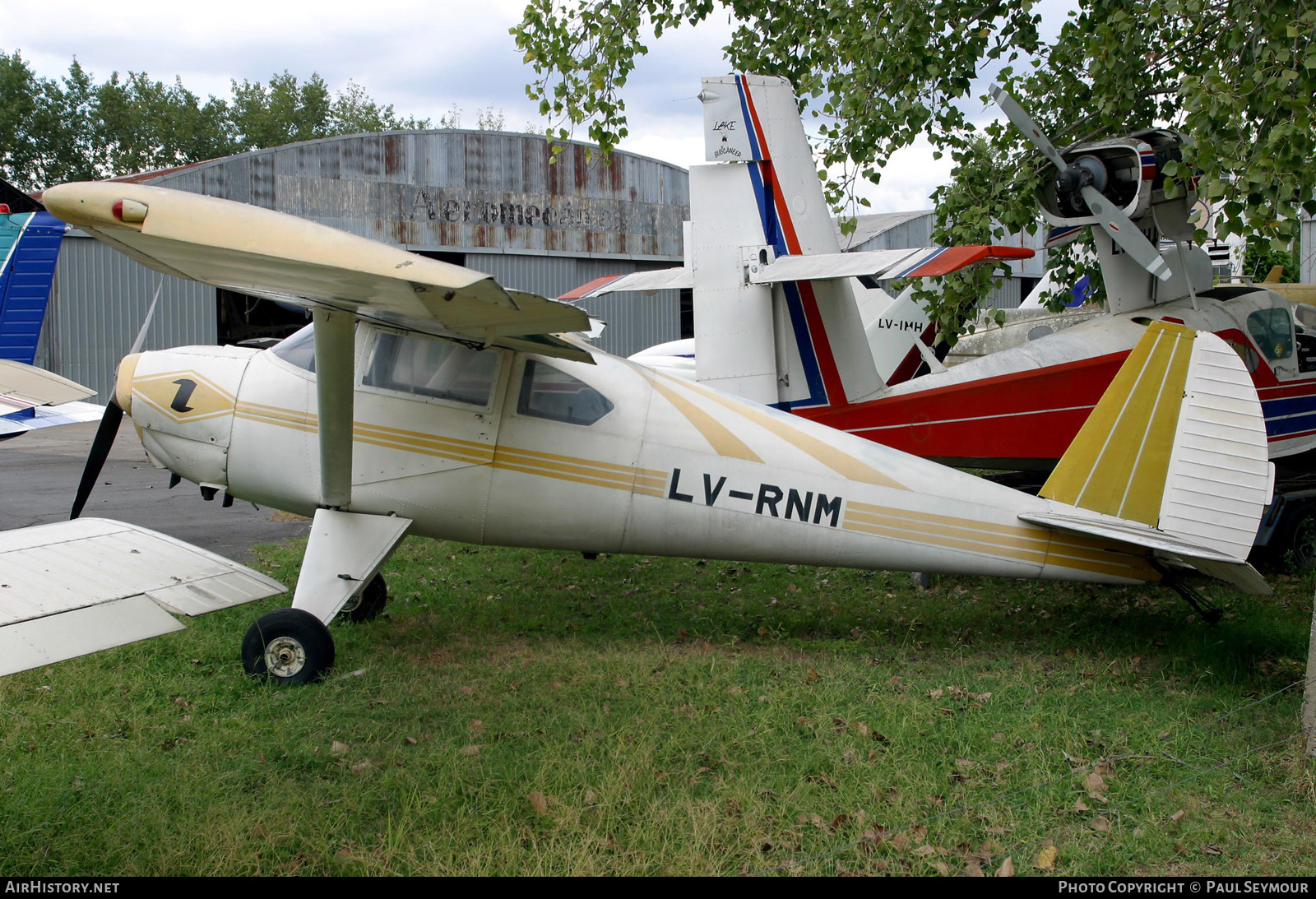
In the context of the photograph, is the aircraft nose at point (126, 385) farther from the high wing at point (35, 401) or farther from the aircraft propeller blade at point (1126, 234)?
the aircraft propeller blade at point (1126, 234)

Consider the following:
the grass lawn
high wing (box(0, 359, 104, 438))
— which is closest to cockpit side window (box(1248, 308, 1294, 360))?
the grass lawn

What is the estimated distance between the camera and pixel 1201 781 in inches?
158

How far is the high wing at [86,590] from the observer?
8.65 feet

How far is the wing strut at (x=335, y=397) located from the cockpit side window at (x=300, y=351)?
2.38ft

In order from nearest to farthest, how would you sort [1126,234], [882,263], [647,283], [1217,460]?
[1217,460] < [882,263] < [1126,234] < [647,283]

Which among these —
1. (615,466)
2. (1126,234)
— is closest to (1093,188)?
(1126,234)

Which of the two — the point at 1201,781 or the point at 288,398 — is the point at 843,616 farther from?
the point at 288,398

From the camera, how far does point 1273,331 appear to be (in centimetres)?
804

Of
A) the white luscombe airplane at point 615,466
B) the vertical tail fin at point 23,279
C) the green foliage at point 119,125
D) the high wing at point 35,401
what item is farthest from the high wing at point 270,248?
the green foliage at point 119,125

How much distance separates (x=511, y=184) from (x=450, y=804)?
73.8 ft

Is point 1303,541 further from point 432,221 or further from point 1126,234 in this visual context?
point 432,221

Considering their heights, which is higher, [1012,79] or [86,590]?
[1012,79]

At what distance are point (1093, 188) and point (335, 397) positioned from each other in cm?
602
